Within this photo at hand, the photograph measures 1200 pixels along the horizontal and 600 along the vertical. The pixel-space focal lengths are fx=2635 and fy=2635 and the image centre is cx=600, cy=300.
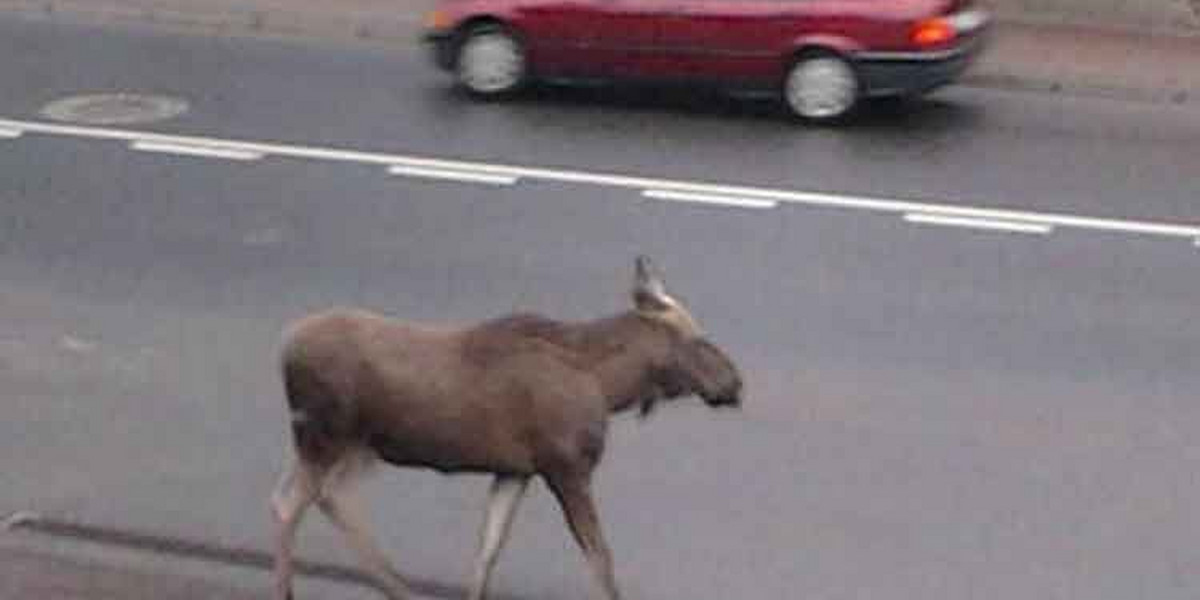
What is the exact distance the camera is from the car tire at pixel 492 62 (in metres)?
20.5

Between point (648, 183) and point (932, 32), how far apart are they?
2868 mm

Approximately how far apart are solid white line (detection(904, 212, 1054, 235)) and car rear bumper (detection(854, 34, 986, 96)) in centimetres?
275

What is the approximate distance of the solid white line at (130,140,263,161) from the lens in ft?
62.1

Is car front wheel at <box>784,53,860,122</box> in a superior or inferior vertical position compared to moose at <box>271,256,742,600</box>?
inferior

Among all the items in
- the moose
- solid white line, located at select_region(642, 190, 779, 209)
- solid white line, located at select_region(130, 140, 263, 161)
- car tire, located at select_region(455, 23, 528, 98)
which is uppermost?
the moose

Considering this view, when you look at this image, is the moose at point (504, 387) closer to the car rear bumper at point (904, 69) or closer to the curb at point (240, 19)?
the car rear bumper at point (904, 69)

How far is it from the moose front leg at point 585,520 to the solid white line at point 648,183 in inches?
314

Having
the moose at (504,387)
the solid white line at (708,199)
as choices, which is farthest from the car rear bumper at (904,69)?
the moose at (504,387)

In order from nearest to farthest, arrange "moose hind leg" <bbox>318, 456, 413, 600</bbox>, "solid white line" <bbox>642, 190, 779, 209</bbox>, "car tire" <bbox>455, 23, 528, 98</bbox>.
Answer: "moose hind leg" <bbox>318, 456, 413, 600</bbox> < "solid white line" <bbox>642, 190, 779, 209</bbox> < "car tire" <bbox>455, 23, 528, 98</bbox>

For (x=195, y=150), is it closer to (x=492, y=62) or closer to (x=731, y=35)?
(x=492, y=62)

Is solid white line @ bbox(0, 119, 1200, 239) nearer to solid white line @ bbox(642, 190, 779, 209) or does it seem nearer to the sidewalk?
solid white line @ bbox(642, 190, 779, 209)

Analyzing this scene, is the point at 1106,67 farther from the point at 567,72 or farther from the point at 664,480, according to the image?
the point at 664,480

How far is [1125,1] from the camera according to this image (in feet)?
73.9

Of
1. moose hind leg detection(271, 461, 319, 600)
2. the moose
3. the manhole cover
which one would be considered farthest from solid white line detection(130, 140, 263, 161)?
the moose
